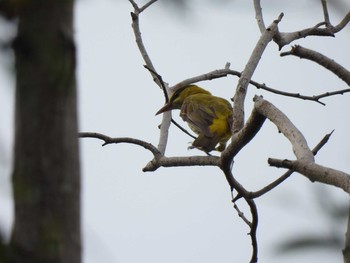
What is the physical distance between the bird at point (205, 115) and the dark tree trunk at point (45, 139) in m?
4.37

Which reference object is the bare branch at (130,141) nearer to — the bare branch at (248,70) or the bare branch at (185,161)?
the bare branch at (185,161)

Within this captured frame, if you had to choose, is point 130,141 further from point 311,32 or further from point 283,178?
point 311,32

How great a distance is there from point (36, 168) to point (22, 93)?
0.48ft

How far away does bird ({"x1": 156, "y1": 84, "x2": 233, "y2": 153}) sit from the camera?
6.65 meters

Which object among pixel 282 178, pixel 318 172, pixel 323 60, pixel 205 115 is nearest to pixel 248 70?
pixel 323 60

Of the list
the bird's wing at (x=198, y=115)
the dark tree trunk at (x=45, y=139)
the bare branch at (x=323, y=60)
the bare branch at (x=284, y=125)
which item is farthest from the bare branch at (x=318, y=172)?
the bird's wing at (x=198, y=115)

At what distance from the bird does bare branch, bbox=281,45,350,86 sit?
1.53 metres

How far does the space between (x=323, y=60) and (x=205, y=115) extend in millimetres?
3039

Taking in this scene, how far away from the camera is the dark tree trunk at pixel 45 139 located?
1.31 m

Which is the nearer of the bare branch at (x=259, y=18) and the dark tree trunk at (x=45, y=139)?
the dark tree trunk at (x=45, y=139)

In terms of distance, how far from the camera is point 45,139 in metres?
1.39

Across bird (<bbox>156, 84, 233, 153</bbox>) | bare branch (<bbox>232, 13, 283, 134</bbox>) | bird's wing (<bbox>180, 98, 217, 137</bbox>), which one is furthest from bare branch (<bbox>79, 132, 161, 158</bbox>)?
bird's wing (<bbox>180, 98, 217, 137</bbox>)

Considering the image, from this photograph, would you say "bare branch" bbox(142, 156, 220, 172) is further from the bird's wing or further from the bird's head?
A: the bird's head

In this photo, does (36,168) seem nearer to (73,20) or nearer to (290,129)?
(73,20)
